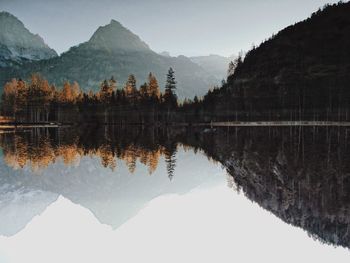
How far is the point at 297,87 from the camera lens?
168 meters

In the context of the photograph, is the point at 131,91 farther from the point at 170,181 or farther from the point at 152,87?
the point at 170,181

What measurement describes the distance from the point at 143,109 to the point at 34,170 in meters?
108

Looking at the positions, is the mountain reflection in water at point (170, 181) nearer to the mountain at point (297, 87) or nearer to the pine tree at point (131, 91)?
the pine tree at point (131, 91)

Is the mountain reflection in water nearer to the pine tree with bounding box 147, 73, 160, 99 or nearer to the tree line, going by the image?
the tree line

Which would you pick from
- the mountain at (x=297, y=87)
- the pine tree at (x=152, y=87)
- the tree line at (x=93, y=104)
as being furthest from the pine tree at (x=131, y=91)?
the mountain at (x=297, y=87)

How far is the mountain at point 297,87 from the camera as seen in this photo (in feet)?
522

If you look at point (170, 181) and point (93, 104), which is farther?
point (93, 104)

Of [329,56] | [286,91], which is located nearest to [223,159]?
[286,91]

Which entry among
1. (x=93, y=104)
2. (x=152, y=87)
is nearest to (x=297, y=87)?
(x=152, y=87)

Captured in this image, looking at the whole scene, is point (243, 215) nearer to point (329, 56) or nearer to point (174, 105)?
point (174, 105)

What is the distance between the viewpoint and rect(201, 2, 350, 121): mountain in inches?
6265

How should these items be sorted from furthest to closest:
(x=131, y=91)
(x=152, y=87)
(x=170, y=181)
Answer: (x=131, y=91) → (x=152, y=87) → (x=170, y=181)

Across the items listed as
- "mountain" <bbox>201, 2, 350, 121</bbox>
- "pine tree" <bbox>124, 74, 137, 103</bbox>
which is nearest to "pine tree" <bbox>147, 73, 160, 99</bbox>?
"pine tree" <bbox>124, 74, 137, 103</bbox>

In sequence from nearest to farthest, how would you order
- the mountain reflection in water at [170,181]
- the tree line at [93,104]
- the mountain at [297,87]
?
the mountain reflection in water at [170,181] → the tree line at [93,104] → the mountain at [297,87]
